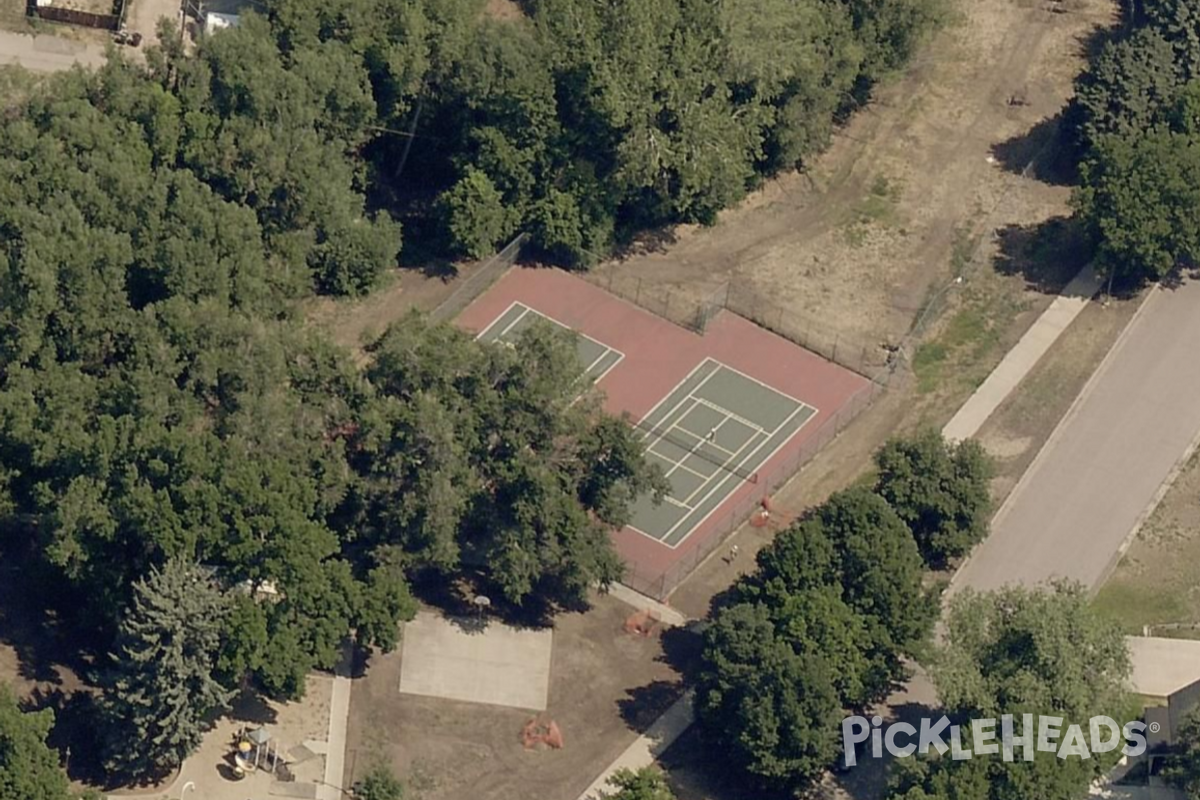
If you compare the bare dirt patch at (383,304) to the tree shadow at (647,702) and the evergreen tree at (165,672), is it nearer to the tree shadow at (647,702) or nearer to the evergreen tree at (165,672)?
the tree shadow at (647,702)

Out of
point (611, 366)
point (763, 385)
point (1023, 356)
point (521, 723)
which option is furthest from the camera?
point (1023, 356)

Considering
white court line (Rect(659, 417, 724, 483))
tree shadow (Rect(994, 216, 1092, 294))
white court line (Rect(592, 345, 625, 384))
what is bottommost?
white court line (Rect(659, 417, 724, 483))

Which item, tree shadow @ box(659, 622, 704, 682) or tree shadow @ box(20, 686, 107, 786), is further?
tree shadow @ box(659, 622, 704, 682)

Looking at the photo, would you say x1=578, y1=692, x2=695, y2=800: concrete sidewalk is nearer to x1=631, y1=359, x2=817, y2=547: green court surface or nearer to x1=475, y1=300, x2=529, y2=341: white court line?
x1=631, y1=359, x2=817, y2=547: green court surface

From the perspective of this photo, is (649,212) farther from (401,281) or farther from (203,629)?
(203,629)

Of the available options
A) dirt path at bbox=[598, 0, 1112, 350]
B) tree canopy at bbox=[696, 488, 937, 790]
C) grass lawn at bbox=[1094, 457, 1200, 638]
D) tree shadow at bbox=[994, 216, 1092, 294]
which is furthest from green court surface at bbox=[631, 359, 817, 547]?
grass lawn at bbox=[1094, 457, 1200, 638]

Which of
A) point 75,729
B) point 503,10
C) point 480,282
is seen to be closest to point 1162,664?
point 480,282

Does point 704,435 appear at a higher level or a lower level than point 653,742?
higher

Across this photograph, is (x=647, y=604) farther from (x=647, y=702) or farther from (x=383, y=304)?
(x=383, y=304)
